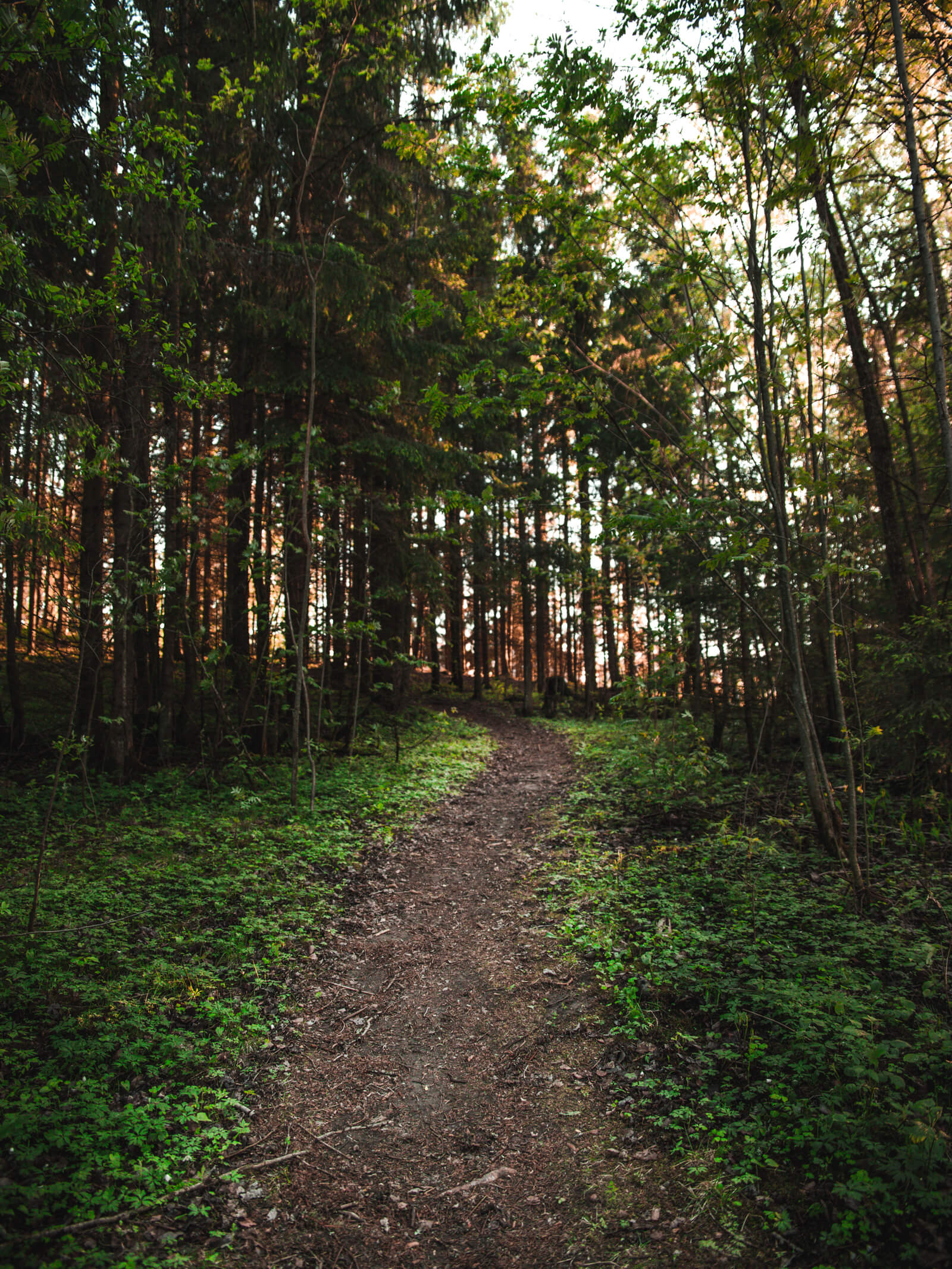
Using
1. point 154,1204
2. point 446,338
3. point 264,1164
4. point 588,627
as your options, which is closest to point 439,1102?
point 264,1164

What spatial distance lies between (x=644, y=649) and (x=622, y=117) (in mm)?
6148

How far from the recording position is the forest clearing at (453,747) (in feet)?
9.75

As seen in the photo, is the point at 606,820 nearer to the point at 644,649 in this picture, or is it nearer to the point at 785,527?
the point at 644,649

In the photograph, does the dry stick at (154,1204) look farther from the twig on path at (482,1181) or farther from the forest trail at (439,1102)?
the twig on path at (482,1181)

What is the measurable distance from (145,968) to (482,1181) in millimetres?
2700

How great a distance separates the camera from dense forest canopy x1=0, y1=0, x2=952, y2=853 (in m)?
5.29

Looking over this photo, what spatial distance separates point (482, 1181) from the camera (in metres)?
3.08

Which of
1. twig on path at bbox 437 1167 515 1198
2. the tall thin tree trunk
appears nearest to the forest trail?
twig on path at bbox 437 1167 515 1198

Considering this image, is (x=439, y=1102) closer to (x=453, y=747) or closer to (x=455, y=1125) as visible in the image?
(x=455, y=1125)

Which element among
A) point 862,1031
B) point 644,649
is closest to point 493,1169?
point 862,1031

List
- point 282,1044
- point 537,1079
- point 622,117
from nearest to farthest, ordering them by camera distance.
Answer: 1. point 537,1079
2. point 282,1044
3. point 622,117

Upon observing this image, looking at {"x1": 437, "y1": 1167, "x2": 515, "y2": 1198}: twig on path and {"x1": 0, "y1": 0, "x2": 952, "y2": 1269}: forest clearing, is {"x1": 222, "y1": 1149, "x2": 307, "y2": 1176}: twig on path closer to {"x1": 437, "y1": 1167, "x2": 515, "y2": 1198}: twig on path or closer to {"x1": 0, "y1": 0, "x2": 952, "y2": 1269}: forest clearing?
{"x1": 0, "y1": 0, "x2": 952, "y2": 1269}: forest clearing

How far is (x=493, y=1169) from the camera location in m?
Result: 3.15

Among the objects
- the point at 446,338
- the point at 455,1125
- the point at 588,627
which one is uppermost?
the point at 446,338
